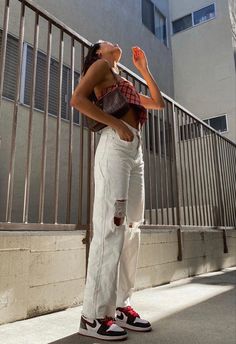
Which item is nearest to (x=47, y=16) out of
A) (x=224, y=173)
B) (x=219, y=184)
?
(x=219, y=184)

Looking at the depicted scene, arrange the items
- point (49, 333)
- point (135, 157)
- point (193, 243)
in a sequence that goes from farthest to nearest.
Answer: point (193, 243) < point (135, 157) < point (49, 333)

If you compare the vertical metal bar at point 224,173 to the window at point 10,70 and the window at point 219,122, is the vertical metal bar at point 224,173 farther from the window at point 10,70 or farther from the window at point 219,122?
the window at point 219,122

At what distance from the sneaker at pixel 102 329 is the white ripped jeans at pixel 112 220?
26 millimetres

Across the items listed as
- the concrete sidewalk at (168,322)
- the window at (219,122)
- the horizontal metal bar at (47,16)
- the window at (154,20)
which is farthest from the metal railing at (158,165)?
the window at (154,20)

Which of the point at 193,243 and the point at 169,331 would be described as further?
the point at 193,243

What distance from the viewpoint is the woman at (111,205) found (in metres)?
1.42

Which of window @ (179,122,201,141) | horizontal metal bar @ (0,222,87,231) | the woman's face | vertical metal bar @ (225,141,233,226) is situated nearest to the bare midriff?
the woman's face

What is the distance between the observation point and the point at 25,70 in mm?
4883

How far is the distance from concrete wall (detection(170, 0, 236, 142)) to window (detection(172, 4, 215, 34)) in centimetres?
12

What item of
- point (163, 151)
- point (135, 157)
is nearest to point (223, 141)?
point (163, 151)

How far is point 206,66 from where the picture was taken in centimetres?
910

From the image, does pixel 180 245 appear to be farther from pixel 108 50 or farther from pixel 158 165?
pixel 108 50

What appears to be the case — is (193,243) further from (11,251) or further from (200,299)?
(11,251)

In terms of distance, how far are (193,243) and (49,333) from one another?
231 cm
